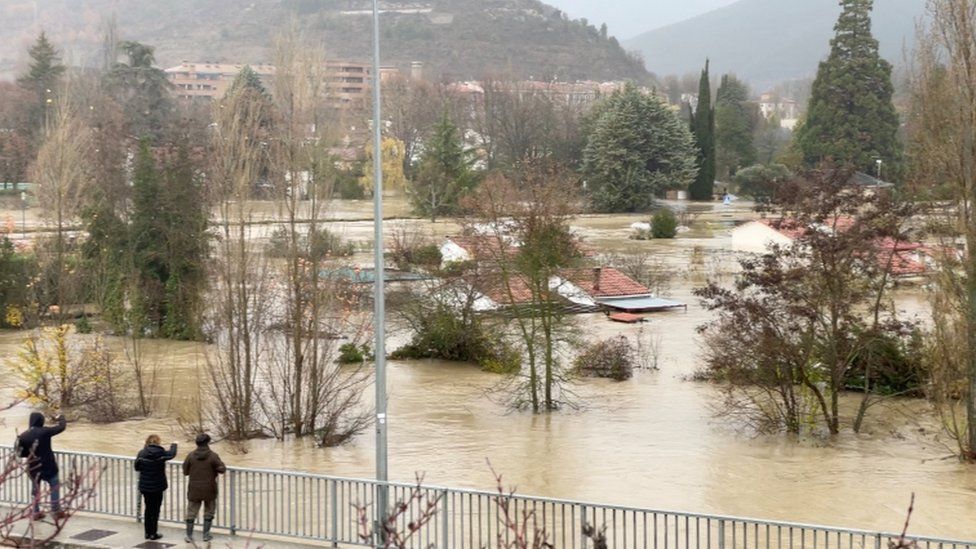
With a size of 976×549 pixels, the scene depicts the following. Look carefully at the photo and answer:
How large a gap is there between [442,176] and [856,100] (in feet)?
91.6

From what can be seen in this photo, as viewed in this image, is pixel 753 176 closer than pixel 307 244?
No

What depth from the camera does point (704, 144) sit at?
10144 centimetres

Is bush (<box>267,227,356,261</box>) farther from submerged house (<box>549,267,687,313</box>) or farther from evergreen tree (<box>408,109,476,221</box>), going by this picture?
evergreen tree (<box>408,109,476,221</box>)

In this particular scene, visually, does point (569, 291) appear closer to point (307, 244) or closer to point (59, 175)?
point (307, 244)

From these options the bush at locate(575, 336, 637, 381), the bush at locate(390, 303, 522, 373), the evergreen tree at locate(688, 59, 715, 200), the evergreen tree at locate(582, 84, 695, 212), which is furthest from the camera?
the evergreen tree at locate(688, 59, 715, 200)

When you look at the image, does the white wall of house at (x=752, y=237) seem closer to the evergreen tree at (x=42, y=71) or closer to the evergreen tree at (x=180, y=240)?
the evergreen tree at (x=180, y=240)

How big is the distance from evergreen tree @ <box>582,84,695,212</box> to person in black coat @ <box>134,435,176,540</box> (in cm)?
7615

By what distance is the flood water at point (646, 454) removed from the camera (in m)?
21.5

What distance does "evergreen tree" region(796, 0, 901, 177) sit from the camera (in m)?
87.1

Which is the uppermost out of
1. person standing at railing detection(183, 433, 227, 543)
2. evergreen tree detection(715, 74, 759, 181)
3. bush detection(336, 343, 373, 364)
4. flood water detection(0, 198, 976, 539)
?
evergreen tree detection(715, 74, 759, 181)

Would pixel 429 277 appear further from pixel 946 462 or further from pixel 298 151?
pixel 946 462

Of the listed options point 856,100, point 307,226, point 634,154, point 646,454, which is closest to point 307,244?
point 307,226

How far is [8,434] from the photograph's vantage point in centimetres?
2627

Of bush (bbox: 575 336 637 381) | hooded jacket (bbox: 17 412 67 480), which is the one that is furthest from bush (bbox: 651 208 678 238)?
hooded jacket (bbox: 17 412 67 480)
